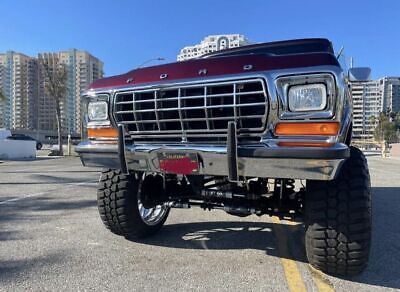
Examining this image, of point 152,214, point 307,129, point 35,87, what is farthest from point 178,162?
point 35,87

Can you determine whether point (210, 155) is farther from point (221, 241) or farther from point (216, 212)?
point (216, 212)

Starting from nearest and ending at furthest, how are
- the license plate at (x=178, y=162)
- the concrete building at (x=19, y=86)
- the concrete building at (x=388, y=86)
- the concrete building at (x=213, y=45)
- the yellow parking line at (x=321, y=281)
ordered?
1. the yellow parking line at (x=321, y=281)
2. the license plate at (x=178, y=162)
3. the concrete building at (x=213, y=45)
4. the concrete building at (x=388, y=86)
5. the concrete building at (x=19, y=86)

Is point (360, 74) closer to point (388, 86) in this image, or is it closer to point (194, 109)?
point (194, 109)

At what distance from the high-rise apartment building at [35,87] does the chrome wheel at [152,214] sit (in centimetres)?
4837

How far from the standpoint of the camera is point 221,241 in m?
4.95

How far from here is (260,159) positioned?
3.35 meters

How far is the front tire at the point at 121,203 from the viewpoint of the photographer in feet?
15.4

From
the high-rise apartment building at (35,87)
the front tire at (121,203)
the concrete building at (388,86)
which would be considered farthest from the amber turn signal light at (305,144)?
the high-rise apartment building at (35,87)

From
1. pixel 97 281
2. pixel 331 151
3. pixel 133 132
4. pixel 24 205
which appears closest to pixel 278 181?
pixel 331 151

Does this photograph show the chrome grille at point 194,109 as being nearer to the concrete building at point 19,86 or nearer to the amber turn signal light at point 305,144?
the amber turn signal light at point 305,144

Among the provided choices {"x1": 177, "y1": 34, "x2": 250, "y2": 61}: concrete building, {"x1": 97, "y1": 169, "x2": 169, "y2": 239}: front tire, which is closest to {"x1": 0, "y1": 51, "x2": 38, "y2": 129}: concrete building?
{"x1": 177, "y1": 34, "x2": 250, "y2": 61}: concrete building

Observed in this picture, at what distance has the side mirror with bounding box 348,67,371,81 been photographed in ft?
14.8

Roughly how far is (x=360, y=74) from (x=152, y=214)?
286cm

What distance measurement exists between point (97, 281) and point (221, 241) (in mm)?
1766
